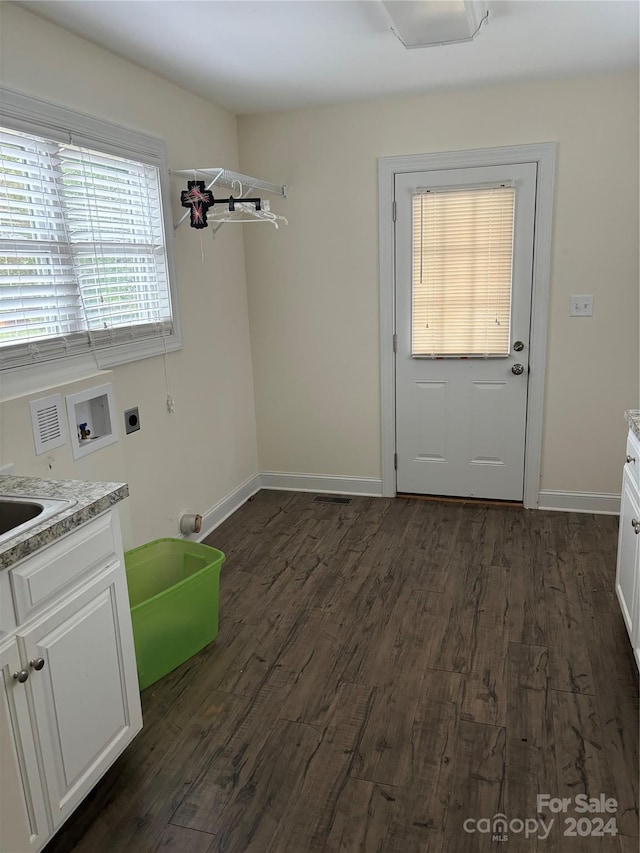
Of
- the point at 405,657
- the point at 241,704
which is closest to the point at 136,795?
the point at 241,704

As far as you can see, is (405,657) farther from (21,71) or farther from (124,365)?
(21,71)

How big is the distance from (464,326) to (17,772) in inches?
125

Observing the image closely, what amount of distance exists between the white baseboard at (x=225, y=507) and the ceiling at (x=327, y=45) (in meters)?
2.32

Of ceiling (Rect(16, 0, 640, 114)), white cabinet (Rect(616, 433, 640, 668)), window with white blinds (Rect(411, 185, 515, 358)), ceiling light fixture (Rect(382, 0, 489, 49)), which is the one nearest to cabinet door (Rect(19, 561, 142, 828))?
white cabinet (Rect(616, 433, 640, 668))

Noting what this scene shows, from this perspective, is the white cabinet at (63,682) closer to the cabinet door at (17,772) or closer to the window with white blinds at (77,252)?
the cabinet door at (17,772)

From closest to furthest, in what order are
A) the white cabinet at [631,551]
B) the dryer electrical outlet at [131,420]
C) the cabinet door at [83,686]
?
the cabinet door at [83,686] → the white cabinet at [631,551] → the dryer electrical outlet at [131,420]

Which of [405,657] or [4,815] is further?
[405,657]

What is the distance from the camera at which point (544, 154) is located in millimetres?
3508

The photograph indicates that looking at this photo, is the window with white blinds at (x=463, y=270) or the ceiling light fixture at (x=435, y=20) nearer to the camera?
the ceiling light fixture at (x=435, y=20)

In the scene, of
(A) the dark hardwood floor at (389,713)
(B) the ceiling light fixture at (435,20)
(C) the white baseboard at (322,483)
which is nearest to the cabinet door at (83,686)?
(A) the dark hardwood floor at (389,713)

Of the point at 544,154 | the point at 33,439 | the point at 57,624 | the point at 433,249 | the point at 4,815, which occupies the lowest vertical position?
the point at 4,815

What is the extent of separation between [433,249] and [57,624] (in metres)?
2.99

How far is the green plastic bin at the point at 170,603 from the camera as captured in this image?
2330mm

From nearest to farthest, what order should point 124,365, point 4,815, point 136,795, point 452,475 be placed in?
point 4,815 < point 136,795 < point 124,365 < point 452,475
